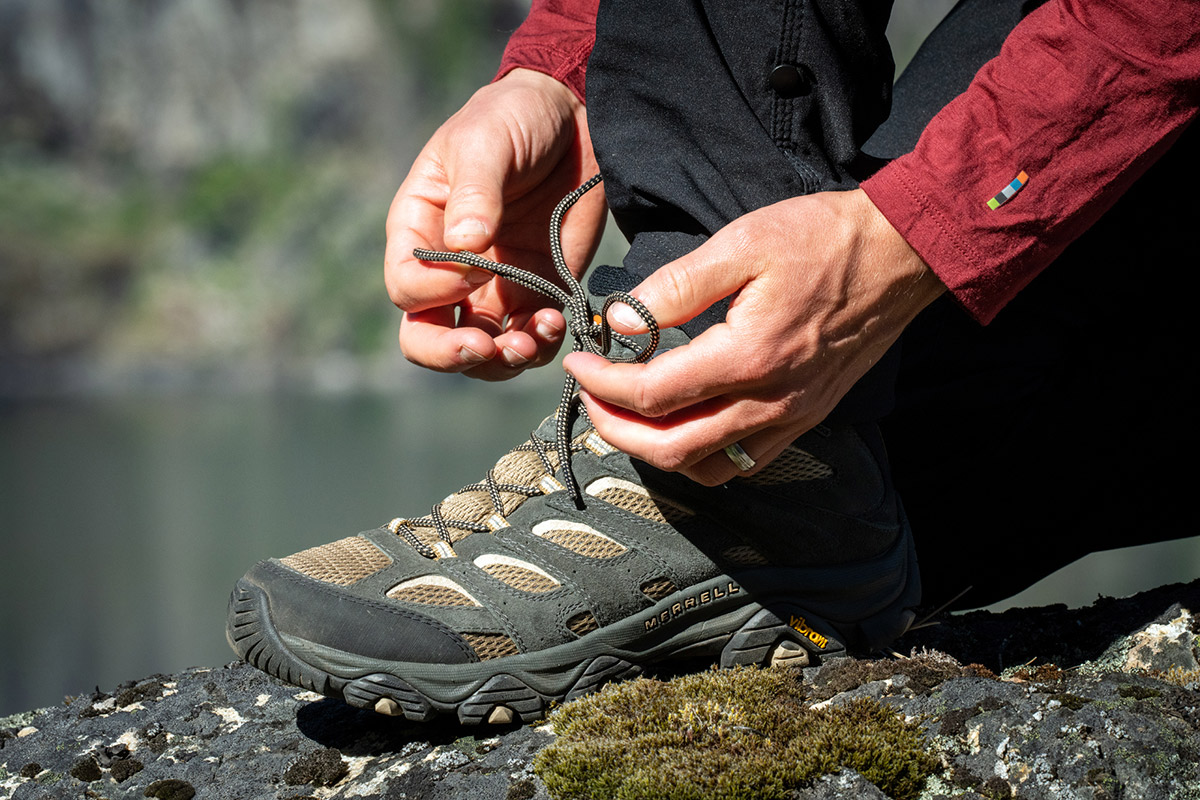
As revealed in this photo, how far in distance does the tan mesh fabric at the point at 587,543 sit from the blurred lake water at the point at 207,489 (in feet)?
36.9

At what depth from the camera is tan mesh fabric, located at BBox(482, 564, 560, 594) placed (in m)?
1.19

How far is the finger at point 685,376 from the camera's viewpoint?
2.84 feet

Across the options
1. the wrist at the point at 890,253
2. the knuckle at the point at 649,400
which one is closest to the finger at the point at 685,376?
the knuckle at the point at 649,400

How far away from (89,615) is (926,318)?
2122 centimetres

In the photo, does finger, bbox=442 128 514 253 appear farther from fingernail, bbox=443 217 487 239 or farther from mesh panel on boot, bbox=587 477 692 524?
mesh panel on boot, bbox=587 477 692 524

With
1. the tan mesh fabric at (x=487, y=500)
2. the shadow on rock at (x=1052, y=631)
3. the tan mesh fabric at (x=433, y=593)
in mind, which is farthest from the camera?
the shadow on rock at (x=1052, y=631)

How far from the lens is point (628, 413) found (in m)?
0.98

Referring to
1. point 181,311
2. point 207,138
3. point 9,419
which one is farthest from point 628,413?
point 207,138

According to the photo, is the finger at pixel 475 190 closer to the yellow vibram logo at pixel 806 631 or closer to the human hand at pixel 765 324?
the human hand at pixel 765 324

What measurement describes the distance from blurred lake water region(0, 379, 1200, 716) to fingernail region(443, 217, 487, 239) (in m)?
11.4

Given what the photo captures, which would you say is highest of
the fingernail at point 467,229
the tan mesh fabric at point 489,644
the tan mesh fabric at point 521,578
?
the fingernail at point 467,229

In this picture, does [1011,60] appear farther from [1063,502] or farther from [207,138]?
[207,138]

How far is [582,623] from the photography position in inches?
46.9

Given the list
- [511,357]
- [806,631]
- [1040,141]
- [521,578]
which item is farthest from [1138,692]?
[511,357]
